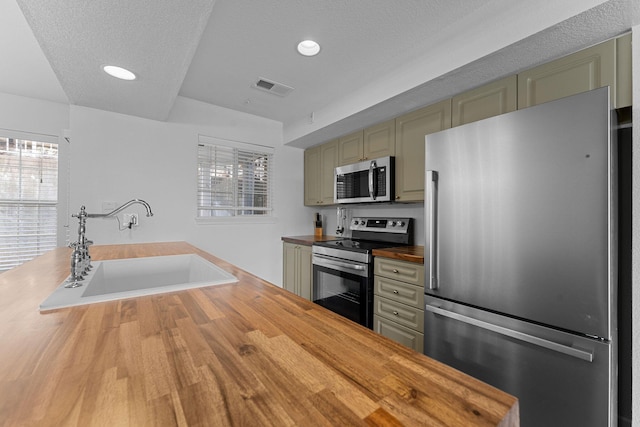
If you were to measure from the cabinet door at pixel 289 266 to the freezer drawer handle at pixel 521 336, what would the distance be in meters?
1.90

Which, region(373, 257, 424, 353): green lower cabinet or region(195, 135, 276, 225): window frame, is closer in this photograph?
region(373, 257, 424, 353): green lower cabinet

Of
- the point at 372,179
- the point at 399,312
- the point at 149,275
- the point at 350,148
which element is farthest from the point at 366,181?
the point at 149,275

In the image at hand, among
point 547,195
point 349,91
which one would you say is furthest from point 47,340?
point 349,91

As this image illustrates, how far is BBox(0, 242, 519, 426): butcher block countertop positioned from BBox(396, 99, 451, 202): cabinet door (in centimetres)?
181

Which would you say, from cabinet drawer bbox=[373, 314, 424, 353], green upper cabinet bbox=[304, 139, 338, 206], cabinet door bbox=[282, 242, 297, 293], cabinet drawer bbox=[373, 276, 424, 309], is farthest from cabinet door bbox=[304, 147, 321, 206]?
cabinet drawer bbox=[373, 314, 424, 353]

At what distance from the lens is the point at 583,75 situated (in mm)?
1412

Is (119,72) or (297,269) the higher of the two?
(119,72)

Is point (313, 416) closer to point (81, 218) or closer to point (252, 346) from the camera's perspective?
point (252, 346)

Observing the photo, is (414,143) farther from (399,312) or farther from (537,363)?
(537,363)

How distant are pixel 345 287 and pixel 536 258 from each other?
1498mm

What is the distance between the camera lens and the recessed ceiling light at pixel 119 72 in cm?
177

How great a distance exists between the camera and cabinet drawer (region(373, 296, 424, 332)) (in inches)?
73.0

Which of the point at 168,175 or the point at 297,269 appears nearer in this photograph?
the point at 168,175

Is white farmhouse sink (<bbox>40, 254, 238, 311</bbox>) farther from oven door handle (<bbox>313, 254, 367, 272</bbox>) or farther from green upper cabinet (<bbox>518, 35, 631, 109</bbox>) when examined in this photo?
green upper cabinet (<bbox>518, 35, 631, 109</bbox>)
